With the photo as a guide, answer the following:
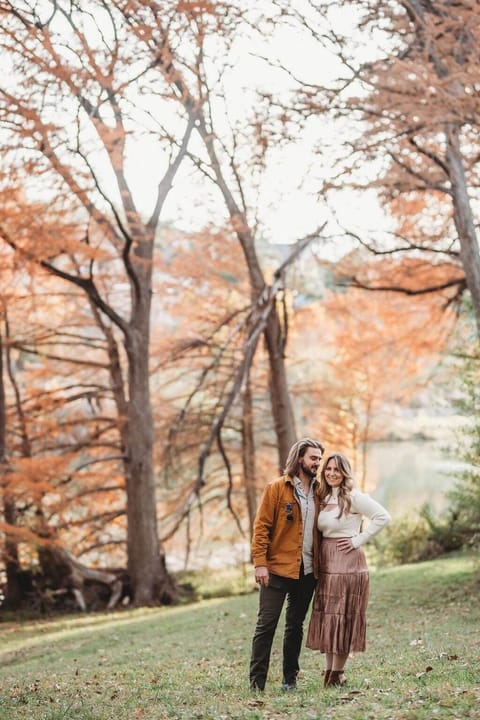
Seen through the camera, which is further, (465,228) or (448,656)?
(465,228)

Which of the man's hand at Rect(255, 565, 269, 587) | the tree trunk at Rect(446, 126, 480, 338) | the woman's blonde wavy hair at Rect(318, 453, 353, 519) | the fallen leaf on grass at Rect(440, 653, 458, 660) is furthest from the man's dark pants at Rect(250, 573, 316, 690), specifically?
the tree trunk at Rect(446, 126, 480, 338)

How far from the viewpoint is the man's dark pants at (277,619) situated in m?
5.54

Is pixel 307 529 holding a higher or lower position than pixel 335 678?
higher

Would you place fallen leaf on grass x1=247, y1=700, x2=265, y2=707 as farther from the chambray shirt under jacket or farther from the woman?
the chambray shirt under jacket

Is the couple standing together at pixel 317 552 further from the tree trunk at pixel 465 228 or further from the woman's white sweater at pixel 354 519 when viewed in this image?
the tree trunk at pixel 465 228

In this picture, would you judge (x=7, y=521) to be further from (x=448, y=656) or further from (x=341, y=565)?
(x=341, y=565)

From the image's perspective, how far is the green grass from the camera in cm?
489

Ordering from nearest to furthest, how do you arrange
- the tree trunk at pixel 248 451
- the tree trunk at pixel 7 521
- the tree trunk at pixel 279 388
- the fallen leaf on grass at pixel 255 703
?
the fallen leaf on grass at pixel 255 703 < the tree trunk at pixel 7 521 < the tree trunk at pixel 279 388 < the tree trunk at pixel 248 451

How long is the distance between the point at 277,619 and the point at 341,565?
592 mm

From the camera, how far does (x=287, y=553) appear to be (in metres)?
5.48

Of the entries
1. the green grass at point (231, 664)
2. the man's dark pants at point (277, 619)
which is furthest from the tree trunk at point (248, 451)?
the man's dark pants at point (277, 619)

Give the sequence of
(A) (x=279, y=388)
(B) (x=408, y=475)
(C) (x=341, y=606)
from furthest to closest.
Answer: (B) (x=408, y=475) → (A) (x=279, y=388) → (C) (x=341, y=606)

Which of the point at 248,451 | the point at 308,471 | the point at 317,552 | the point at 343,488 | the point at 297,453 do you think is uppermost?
the point at 248,451

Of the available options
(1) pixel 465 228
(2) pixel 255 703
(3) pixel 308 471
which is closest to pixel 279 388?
(1) pixel 465 228
